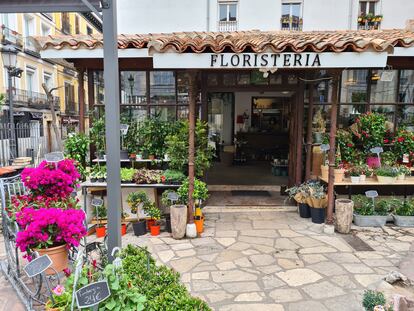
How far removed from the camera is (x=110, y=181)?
2.49 metres

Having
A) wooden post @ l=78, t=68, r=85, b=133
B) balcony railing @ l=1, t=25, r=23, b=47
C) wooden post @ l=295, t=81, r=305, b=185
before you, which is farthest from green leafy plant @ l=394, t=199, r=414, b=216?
balcony railing @ l=1, t=25, r=23, b=47

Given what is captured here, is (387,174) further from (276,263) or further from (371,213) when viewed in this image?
(276,263)

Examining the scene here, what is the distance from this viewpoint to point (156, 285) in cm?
234

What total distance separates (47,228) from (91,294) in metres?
1.47

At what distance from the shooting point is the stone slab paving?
3.19 metres

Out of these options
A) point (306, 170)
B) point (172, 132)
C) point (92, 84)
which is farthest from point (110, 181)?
point (306, 170)

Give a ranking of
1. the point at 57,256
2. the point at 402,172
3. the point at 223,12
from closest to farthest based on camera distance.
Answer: the point at 57,256 < the point at 402,172 < the point at 223,12

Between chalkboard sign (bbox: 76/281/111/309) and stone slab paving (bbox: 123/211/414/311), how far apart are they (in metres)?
1.57

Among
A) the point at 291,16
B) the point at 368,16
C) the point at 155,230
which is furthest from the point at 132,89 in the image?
the point at 368,16

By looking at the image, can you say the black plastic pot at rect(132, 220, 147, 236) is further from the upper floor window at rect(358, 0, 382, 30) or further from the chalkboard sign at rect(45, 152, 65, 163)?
the upper floor window at rect(358, 0, 382, 30)

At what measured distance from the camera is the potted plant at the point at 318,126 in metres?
6.23

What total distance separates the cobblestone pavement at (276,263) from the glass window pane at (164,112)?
6.98 feet

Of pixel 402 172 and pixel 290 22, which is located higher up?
pixel 290 22

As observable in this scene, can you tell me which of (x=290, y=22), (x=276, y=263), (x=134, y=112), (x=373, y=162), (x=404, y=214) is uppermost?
(x=290, y=22)
